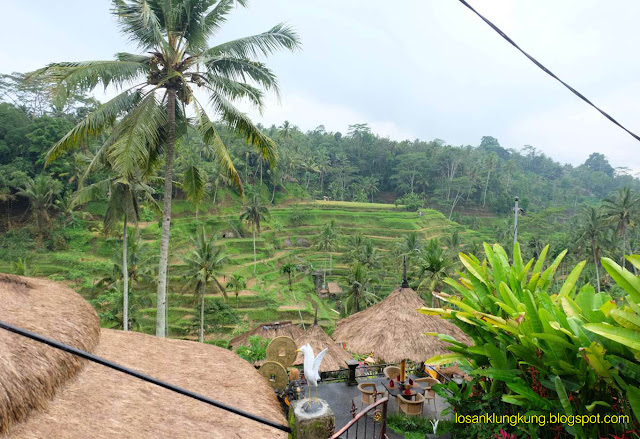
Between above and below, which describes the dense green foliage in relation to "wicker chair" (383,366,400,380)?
above

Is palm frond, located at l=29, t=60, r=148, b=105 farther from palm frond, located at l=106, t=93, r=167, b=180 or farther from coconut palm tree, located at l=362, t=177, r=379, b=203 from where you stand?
coconut palm tree, located at l=362, t=177, r=379, b=203

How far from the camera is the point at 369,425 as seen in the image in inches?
275

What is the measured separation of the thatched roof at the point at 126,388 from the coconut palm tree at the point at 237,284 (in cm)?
1814

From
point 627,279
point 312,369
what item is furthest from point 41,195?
point 627,279

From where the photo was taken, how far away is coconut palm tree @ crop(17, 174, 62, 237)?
26.7 m

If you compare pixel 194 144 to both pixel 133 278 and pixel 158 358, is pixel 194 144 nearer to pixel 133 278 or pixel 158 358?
pixel 133 278

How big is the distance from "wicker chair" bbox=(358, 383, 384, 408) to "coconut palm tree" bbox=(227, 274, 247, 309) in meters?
17.2

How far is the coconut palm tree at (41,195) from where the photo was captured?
1051 inches

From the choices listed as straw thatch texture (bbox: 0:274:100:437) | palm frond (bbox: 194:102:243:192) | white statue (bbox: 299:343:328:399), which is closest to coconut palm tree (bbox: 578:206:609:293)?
palm frond (bbox: 194:102:243:192)

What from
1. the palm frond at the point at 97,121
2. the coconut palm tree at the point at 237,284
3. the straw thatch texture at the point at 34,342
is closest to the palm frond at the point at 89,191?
the palm frond at the point at 97,121

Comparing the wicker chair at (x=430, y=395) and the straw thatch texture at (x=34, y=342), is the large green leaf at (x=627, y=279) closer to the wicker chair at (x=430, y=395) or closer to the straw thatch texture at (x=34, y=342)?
the straw thatch texture at (x=34, y=342)

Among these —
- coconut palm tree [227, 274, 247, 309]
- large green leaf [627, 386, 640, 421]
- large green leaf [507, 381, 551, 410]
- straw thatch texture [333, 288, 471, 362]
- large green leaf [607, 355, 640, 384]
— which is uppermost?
large green leaf [607, 355, 640, 384]

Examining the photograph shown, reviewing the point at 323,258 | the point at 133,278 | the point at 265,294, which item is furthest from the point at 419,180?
the point at 133,278

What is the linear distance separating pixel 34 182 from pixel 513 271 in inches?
1320
